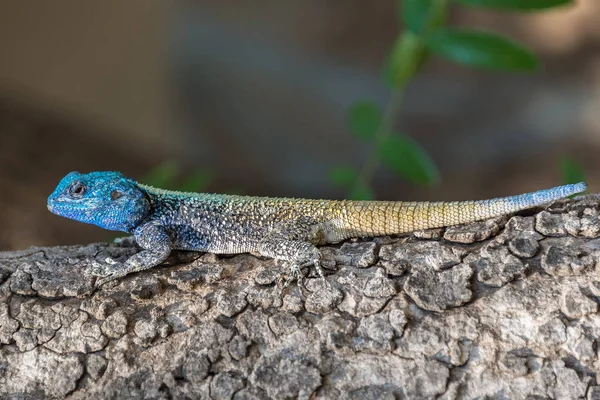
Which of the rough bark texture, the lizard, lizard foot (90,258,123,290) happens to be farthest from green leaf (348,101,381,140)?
lizard foot (90,258,123,290)

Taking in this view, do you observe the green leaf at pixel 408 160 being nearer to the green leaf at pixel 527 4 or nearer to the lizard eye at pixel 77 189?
the green leaf at pixel 527 4

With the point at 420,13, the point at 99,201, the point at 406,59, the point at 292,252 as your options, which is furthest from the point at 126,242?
the point at 420,13

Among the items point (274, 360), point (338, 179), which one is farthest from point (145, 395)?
point (338, 179)

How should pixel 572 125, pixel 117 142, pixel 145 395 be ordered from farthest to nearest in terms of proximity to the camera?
pixel 572 125, pixel 117 142, pixel 145 395

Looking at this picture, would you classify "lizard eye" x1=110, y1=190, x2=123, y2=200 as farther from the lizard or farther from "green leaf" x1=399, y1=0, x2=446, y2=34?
"green leaf" x1=399, y1=0, x2=446, y2=34

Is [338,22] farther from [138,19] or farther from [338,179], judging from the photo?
[338,179]
